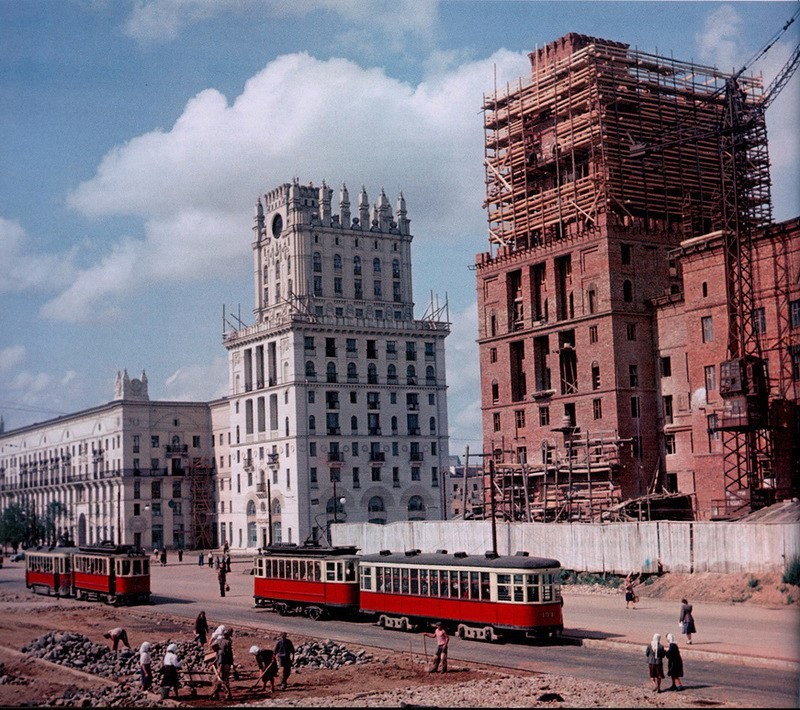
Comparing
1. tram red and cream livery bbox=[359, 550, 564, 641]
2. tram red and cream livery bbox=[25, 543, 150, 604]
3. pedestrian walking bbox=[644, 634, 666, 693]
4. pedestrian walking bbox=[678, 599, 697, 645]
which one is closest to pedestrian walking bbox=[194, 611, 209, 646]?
tram red and cream livery bbox=[359, 550, 564, 641]

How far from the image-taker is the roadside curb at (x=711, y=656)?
3103cm

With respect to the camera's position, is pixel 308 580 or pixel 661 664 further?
pixel 308 580

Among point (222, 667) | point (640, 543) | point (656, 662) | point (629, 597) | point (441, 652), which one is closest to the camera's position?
point (656, 662)

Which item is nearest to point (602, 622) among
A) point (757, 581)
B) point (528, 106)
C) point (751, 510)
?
point (757, 581)

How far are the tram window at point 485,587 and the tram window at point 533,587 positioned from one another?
1.79 metres

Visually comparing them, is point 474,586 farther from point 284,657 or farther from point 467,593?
point 284,657

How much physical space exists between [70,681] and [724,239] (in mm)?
42641

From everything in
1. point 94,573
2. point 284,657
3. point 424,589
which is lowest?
point 94,573

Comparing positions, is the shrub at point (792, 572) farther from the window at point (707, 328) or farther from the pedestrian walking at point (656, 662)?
the window at point (707, 328)

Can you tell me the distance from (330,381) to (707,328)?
55.7 m

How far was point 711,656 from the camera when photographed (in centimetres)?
3303

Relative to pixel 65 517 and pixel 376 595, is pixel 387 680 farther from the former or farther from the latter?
pixel 65 517

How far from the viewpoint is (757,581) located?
46844mm

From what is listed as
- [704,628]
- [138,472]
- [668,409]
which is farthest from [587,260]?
[138,472]
